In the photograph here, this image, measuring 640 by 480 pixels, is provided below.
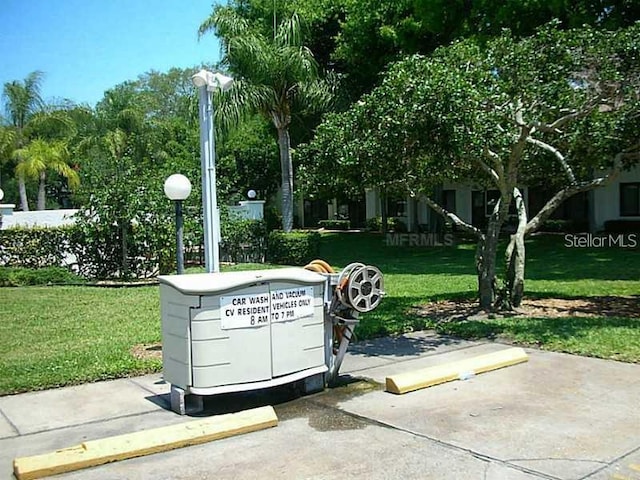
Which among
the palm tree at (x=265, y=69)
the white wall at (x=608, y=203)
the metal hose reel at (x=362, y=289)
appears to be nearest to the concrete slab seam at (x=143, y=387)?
the metal hose reel at (x=362, y=289)

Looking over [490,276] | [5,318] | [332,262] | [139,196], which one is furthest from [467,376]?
[332,262]

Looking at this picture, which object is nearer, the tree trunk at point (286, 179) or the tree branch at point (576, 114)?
the tree branch at point (576, 114)

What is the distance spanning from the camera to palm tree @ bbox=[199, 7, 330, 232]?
19.7m

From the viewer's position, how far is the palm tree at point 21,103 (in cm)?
3762

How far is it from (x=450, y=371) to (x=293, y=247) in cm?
1320

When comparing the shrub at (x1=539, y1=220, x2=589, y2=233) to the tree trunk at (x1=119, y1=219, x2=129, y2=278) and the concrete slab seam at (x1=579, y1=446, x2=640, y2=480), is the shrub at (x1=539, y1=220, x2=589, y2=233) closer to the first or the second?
the tree trunk at (x1=119, y1=219, x2=129, y2=278)

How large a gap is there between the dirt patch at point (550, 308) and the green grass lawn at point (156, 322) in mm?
430

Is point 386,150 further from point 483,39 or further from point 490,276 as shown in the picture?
point 483,39

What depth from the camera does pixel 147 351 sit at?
26.8ft

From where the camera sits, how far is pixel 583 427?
510cm

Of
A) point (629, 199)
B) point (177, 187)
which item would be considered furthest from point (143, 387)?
point (629, 199)

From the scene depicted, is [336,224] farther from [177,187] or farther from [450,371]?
[450,371]

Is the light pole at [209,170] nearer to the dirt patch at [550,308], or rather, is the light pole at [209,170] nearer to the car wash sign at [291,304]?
the car wash sign at [291,304]

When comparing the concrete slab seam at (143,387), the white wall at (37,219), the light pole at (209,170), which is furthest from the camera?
the white wall at (37,219)
